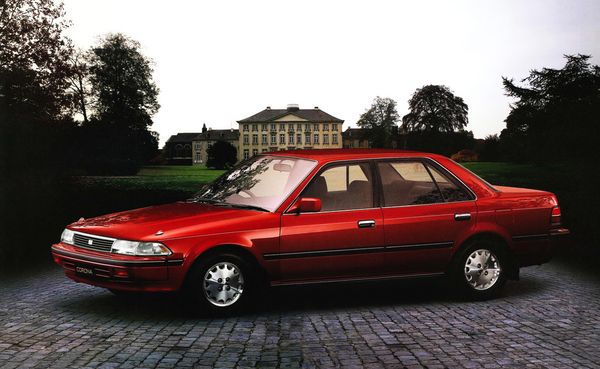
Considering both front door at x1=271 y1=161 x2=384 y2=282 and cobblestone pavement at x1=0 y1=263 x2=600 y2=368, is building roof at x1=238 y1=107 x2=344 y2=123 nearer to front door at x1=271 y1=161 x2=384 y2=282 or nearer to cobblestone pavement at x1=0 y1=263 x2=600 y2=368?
cobblestone pavement at x1=0 y1=263 x2=600 y2=368

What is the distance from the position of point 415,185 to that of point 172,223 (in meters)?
2.70

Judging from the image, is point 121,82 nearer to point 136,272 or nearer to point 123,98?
point 123,98

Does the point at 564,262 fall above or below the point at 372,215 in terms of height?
below

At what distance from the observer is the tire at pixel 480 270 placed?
7.82 m

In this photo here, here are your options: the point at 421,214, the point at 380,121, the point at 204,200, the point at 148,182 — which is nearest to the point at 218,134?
the point at 380,121

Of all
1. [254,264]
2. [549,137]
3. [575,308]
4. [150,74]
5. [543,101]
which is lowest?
[575,308]

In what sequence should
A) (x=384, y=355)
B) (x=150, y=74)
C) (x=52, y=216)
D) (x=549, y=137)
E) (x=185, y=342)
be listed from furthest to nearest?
(x=150, y=74) → (x=549, y=137) → (x=52, y=216) → (x=185, y=342) → (x=384, y=355)

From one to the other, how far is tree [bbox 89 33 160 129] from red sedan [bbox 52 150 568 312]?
237 ft

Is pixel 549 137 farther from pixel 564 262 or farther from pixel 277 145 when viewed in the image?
pixel 277 145

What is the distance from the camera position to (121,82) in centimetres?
7888

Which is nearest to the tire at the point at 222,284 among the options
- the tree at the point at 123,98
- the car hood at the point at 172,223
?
the car hood at the point at 172,223

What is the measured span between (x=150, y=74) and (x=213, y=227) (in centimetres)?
7818

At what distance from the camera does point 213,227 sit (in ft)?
22.7

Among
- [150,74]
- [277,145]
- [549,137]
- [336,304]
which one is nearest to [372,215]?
[336,304]
